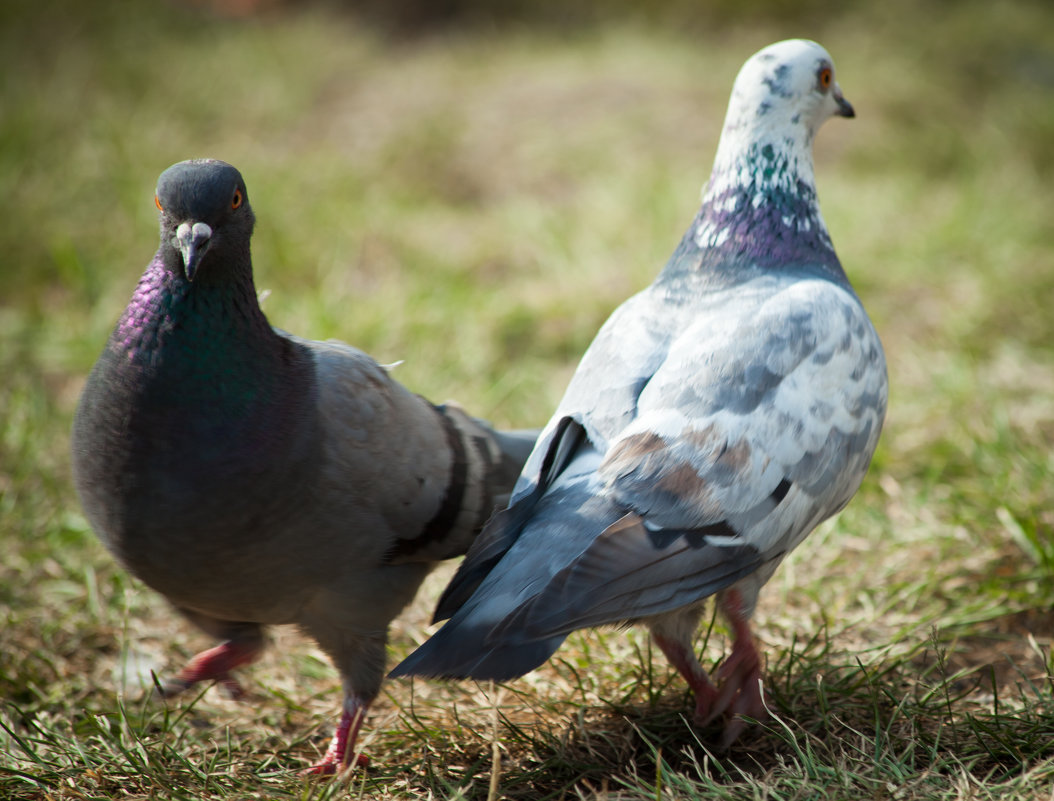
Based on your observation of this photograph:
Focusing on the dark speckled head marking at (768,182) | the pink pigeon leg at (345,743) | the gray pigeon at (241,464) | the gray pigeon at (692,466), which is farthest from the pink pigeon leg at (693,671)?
the dark speckled head marking at (768,182)

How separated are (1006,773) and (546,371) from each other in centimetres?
300

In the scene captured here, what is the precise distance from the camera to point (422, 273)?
5840 millimetres

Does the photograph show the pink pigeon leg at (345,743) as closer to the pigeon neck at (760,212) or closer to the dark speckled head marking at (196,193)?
the dark speckled head marking at (196,193)

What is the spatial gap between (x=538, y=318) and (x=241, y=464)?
10.4 ft

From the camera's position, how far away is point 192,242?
2.21m

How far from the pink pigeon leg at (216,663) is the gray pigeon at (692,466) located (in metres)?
0.75

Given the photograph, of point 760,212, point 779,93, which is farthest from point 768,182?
point 779,93

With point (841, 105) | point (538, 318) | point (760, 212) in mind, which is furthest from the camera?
point (538, 318)

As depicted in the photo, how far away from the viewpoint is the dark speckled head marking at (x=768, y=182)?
2.82 metres

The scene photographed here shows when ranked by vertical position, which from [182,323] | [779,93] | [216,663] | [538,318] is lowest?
[216,663]

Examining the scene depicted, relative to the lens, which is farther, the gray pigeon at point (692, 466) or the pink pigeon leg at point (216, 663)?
the pink pigeon leg at point (216, 663)

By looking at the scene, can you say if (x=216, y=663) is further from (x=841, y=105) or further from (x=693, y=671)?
(x=841, y=105)

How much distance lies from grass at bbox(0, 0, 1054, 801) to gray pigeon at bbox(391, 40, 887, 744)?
30 cm

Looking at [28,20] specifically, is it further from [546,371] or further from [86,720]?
[86,720]
